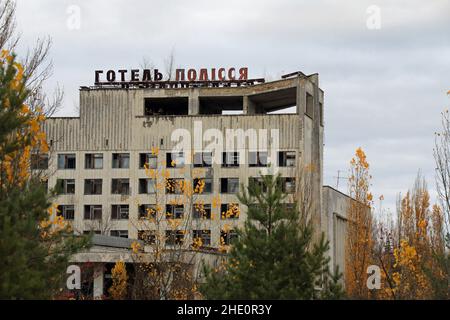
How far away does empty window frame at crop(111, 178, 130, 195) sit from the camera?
282 ft

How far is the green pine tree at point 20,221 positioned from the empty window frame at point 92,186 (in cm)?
6289

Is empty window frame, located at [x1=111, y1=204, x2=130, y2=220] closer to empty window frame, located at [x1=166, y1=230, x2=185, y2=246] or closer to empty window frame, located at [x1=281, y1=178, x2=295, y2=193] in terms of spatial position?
empty window frame, located at [x1=166, y1=230, x2=185, y2=246]

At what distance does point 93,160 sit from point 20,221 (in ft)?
218

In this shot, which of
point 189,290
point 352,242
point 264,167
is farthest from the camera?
point 264,167

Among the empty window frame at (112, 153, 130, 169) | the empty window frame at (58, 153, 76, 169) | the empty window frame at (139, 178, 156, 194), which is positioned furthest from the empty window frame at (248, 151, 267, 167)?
the empty window frame at (58, 153, 76, 169)

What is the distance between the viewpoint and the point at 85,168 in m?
86.2

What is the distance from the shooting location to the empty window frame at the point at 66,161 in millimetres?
86562

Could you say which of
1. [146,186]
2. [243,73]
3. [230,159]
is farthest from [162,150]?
[243,73]

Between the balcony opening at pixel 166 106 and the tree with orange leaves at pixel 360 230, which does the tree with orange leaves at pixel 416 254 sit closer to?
the tree with orange leaves at pixel 360 230

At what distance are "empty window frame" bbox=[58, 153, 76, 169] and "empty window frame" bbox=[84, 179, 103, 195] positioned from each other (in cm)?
203
